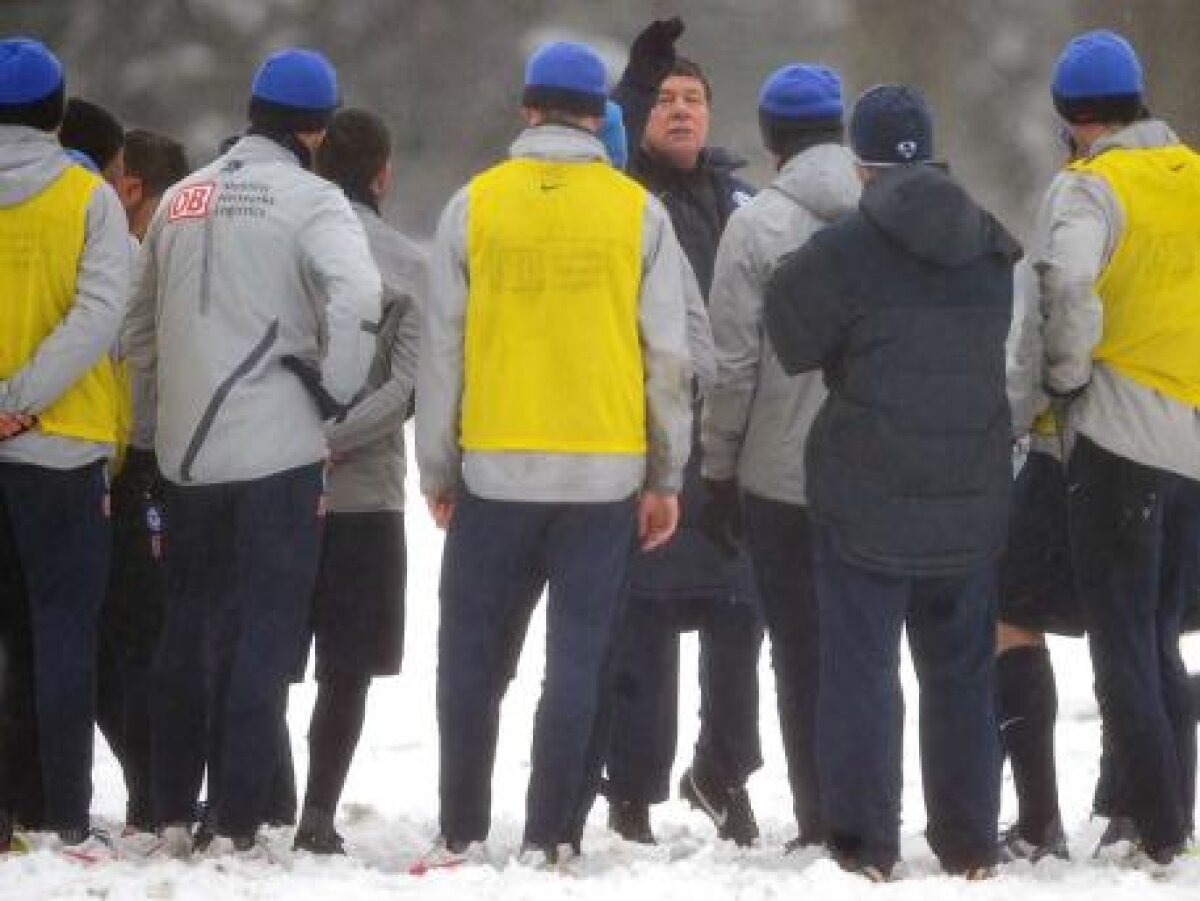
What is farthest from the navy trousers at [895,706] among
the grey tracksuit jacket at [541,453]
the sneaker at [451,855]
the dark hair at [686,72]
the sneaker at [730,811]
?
the dark hair at [686,72]

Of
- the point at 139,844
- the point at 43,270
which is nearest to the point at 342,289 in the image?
the point at 43,270

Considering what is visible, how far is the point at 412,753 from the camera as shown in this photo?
316 inches

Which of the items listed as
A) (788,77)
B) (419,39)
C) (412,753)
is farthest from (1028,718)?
(419,39)

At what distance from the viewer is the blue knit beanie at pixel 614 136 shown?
244 inches

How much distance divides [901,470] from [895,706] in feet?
1.62

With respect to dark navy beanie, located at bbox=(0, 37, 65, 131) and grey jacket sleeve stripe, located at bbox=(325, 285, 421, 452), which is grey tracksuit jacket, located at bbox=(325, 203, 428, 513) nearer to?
grey jacket sleeve stripe, located at bbox=(325, 285, 421, 452)

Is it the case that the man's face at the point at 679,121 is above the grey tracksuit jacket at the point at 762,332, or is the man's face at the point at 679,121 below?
above

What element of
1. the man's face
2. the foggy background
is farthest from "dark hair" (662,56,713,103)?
the foggy background

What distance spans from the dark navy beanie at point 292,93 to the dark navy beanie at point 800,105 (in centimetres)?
98

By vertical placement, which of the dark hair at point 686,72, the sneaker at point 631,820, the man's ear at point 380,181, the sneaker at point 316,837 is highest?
the dark hair at point 686,72

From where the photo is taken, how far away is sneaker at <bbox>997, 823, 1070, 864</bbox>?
5.96 meters

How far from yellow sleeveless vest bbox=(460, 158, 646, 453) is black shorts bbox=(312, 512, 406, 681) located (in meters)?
0.63

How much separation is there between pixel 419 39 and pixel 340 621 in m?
6.10

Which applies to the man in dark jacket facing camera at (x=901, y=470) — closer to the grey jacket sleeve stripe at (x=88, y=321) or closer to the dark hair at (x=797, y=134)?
the dark hair at (x=797, y=134)
